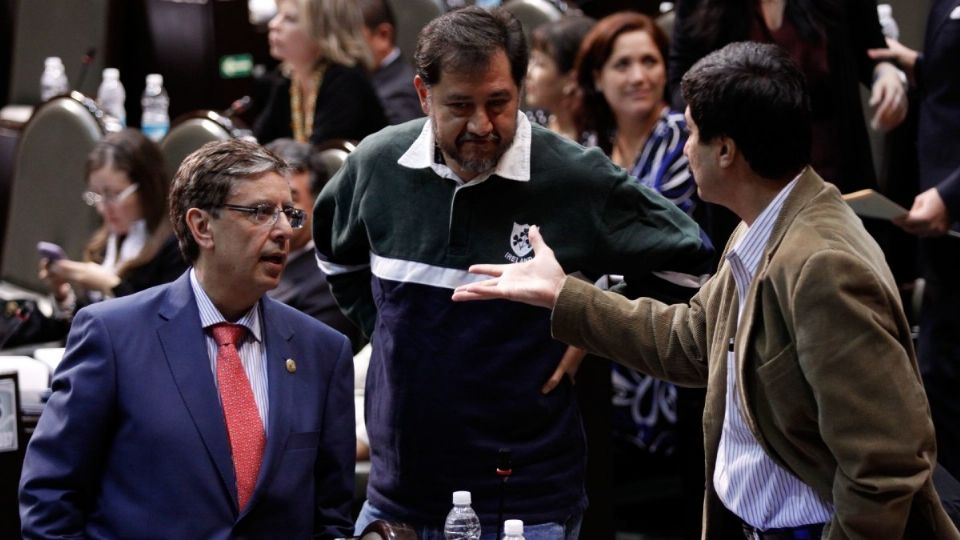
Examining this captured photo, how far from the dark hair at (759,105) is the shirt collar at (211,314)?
0.86m

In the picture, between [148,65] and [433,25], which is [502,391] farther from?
[148,65]

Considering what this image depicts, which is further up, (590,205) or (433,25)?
(433,25)

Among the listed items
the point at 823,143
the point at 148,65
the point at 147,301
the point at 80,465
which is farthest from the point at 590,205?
the point at 148,65

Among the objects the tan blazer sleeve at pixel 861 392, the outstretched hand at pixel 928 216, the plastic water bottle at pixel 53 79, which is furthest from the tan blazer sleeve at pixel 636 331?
the plastic water bottle at pixel 53 79

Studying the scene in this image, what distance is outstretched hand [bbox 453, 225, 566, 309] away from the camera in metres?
2.44

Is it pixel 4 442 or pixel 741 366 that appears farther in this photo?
pixel 4 442

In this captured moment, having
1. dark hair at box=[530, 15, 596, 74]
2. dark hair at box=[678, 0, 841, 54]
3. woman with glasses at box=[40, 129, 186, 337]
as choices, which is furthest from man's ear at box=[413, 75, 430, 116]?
dark hair at box=[530, 15, 596, 74]

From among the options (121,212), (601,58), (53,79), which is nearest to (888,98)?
(601,58)

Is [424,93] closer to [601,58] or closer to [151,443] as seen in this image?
[151,443]

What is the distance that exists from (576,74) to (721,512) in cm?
253

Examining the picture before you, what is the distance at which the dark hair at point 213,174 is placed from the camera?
254cm

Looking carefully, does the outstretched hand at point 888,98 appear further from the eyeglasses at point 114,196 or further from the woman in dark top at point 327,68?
the eyeglasses at point 114,196

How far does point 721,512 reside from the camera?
7.97ft

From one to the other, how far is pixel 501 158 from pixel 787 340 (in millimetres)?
726
